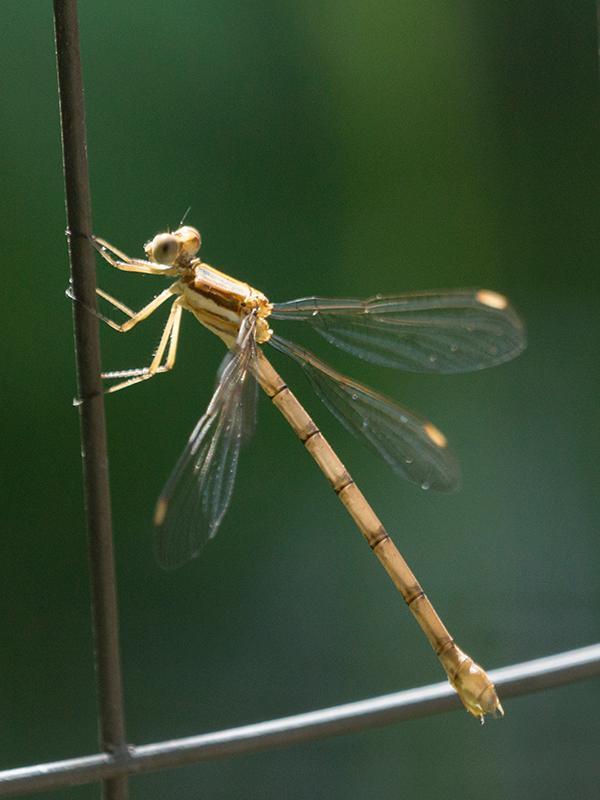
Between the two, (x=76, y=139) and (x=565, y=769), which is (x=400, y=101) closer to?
(x=565, y=769)

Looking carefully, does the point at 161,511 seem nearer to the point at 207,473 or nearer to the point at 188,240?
the point at 207,473

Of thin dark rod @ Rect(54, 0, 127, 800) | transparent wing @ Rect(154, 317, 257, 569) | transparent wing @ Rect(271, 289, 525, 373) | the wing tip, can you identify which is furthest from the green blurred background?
thin dark rod @ Rect(54, 0, 127, 800)

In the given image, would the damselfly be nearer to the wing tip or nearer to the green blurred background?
the wing tip

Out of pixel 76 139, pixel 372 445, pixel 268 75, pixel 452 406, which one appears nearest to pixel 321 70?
pixel 268 75

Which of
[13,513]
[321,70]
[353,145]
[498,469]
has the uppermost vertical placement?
[321,70]

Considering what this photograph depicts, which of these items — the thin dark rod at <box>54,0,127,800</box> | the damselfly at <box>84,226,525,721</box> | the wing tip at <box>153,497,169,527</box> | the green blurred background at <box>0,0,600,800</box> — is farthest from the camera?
the green blurred background at <box>0,0,600,800</box>

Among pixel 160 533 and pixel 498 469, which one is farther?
pixel 498 469

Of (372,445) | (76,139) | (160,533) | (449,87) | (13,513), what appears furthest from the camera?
(449,87)
